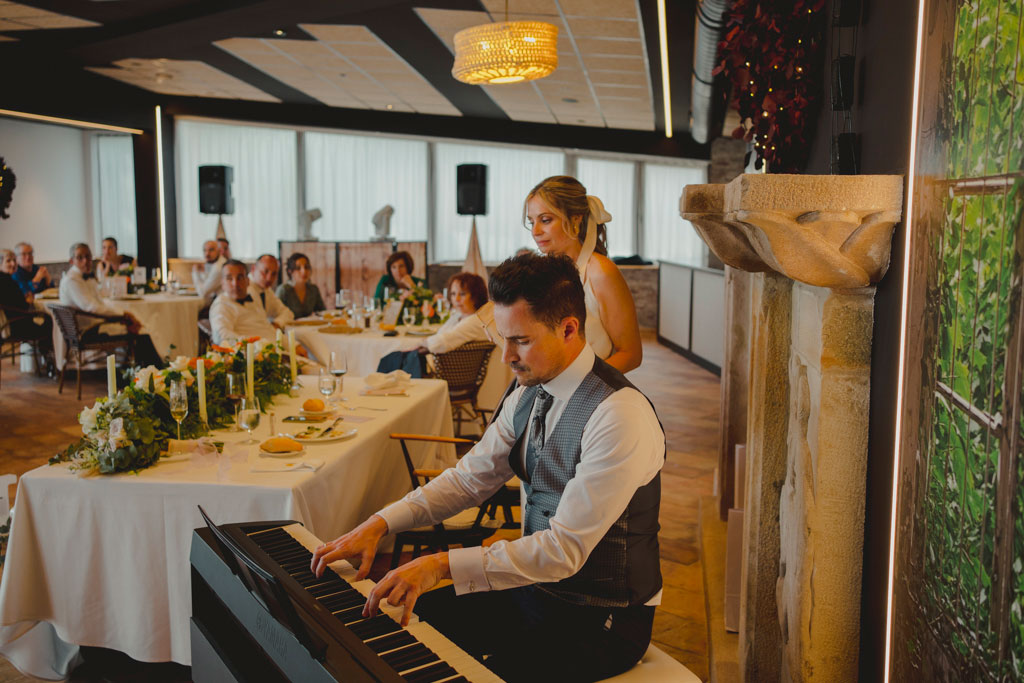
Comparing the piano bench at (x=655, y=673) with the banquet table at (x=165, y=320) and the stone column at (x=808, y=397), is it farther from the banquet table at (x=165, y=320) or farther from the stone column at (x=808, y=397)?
the banquet table at (x=165, y=320)

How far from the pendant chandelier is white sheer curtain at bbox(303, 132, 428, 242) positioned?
29.7ft

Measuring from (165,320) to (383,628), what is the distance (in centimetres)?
769

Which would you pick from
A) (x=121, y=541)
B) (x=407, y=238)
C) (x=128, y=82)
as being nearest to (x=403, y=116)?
(x=407, y=238)

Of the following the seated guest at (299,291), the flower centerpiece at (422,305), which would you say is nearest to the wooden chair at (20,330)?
the seated guest at (299,291)

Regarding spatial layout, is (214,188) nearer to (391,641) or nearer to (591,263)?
(591,263)

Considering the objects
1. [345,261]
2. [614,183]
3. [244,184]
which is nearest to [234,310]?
[345,261]

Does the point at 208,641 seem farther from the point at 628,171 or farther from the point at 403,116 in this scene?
the point at 628,171

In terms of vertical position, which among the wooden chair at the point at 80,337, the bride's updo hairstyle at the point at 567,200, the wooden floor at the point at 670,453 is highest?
the bride's updo hairstyle at the point at 567,200

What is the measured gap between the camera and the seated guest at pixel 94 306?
777cm

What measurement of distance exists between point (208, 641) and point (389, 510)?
533 mm

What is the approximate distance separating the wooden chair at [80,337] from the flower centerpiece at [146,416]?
431 centimetres

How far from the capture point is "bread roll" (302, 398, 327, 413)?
368cm

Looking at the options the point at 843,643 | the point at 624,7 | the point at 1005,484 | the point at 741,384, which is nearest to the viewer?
the point at 1005,484

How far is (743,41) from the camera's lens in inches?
96.6
